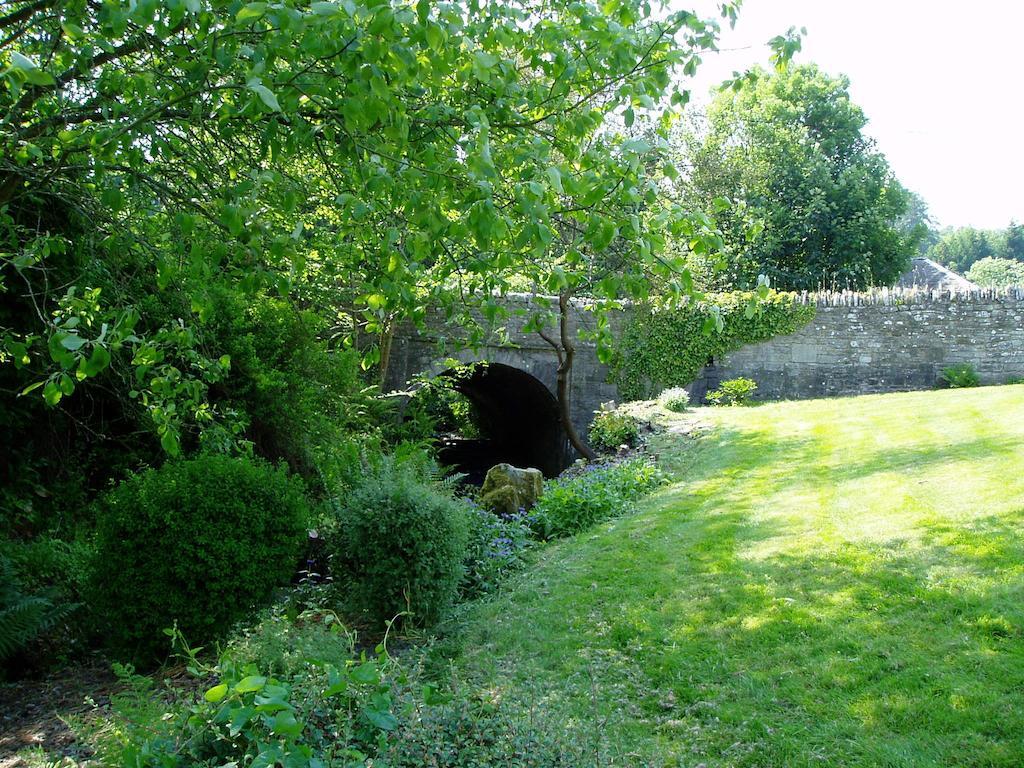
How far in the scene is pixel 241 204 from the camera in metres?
3.44

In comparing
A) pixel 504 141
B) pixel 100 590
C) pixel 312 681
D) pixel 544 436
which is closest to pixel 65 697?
pixel 100 590

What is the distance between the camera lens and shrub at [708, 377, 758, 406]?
16125 mm

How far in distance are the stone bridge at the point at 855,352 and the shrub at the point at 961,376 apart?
0.13 m

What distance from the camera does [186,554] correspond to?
5.13 meters

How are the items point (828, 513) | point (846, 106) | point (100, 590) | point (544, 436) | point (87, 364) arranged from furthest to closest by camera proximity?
1. point (846, 106)
2. point (544, 436)
3. point (828, 513)
4. point (100, 590)
5. point (87, 364)

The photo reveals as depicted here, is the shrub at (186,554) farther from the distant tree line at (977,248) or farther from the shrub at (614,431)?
the distant tree line at (977,248)

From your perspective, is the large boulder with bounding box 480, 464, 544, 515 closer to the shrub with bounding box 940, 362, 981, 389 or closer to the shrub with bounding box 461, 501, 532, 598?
the shrub with bounding box 461, 501, 532, 598

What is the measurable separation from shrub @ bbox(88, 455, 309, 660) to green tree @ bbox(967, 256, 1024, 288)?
59054 mm

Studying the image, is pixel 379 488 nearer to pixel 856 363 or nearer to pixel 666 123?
pixel 666 123

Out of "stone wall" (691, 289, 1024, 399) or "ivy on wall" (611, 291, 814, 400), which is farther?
"ivy on wall" (611, 291, 814, 400)

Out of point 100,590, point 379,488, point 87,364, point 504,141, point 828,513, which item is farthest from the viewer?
point 828,513

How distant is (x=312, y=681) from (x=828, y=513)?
515 cm

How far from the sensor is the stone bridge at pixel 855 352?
52.7 ft

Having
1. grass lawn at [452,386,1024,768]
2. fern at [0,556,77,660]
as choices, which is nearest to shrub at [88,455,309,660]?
fern at [0,556,77,660]
